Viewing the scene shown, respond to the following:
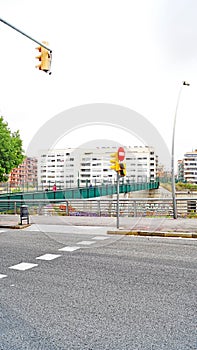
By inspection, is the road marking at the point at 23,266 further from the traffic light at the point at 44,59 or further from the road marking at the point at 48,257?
the traffic light at the point at 44,59

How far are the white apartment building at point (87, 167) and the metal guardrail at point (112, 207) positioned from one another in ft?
59.6

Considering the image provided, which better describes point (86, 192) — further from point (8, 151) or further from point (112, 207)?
point (112, 207)

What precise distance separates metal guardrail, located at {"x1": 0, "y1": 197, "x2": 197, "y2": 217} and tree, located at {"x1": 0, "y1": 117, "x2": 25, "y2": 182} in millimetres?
3650

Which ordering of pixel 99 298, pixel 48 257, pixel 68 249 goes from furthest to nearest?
pixel 68 249 → pixel 48 257 → pixel 99 298

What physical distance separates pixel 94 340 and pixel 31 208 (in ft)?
75.0

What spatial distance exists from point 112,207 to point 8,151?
13123mm

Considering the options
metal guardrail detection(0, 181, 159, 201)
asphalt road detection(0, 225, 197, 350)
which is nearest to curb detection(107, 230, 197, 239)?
asphalt road detection(0, 225, 197, 350)

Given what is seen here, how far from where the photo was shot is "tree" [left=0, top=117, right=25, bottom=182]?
31.3 meters

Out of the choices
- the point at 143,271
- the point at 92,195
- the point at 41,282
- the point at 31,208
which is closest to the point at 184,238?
the point at 143,271

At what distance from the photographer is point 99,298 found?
5.50m

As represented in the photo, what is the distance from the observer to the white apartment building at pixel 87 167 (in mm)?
47562

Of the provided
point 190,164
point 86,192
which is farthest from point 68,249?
point 190,164

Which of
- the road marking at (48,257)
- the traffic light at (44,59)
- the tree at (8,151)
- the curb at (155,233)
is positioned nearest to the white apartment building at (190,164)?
the tree at (8,151)

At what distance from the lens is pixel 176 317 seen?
464cm
